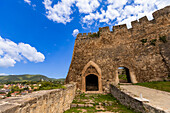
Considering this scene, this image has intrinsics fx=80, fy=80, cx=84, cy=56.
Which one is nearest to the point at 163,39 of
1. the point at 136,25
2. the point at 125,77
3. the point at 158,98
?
the point at 136,25

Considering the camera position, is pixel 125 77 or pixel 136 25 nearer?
pixel 136 25

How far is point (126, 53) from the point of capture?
11.7 meters

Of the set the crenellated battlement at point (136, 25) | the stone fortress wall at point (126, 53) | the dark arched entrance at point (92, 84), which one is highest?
the crenellated battlement at point (136, 25)

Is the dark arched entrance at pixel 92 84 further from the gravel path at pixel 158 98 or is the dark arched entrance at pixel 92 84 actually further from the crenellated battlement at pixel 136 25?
the gravel path at pixel 158 98

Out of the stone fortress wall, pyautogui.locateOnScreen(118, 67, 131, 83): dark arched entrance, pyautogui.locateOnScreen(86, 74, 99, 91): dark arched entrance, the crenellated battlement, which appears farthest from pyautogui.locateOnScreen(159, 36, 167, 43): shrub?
pyautogui.locateOnScreen(86, 74, 99, 91): dark arched entrance

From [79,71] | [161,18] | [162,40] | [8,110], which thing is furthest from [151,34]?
[8,110]

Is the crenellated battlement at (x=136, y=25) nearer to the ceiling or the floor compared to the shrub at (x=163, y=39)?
nearer to the ceiling

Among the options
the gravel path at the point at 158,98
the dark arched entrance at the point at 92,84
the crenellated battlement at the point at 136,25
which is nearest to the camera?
the gravel path at the point at 158,98

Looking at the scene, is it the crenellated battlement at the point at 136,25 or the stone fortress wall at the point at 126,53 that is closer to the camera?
the stone fortress wall at the point at 126,53

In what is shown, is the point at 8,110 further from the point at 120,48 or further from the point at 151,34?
the point at 151,34

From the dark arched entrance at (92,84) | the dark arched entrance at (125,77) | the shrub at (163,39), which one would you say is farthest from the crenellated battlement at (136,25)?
the dark arched entrance at (92,84)

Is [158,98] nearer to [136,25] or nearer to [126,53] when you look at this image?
[126,53]

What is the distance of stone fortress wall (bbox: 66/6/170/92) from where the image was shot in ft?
33.1

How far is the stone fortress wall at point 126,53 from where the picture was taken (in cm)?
1009
